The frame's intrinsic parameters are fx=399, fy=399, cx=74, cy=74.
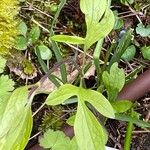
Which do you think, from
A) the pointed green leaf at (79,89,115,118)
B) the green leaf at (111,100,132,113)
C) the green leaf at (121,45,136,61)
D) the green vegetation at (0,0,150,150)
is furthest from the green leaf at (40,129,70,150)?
the green leaf at (121,45,136,61)

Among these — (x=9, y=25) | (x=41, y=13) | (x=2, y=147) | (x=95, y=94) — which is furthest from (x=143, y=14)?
(x=2, y=147)

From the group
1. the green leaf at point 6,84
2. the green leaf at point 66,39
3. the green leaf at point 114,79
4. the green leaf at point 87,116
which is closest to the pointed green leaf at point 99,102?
the green leaf at point 87,116

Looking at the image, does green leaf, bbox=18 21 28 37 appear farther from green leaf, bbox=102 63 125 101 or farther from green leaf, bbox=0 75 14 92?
green leaf, bbox=102 63 125 101

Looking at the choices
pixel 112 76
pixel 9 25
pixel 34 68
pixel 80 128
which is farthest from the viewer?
pixel 34 68

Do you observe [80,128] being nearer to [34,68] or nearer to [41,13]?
[34,68]

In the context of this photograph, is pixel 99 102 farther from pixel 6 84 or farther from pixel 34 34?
pixel 34 34

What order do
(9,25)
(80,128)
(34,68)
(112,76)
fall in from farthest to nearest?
(34,68)
(9,25)
(112,76)
(80,128)

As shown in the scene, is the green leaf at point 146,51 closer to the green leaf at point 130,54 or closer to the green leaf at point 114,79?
the green leaf at point 130,54
